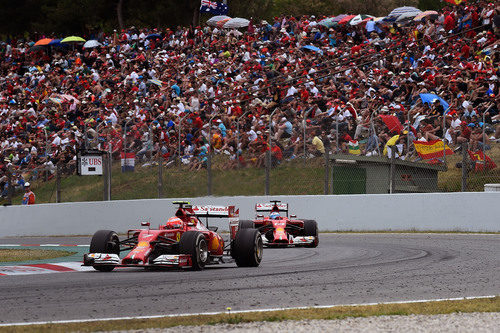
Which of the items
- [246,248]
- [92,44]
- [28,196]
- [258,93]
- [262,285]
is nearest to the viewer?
[262,285]

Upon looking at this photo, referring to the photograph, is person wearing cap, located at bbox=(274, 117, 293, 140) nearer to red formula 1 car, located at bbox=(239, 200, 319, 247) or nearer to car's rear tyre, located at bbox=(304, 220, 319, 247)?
red formula 1 car, located at bbox=(239, 200, 319, 247)

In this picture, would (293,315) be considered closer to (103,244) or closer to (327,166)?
(103,244)

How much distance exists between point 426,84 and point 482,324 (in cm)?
1578

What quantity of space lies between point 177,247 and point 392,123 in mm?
9136

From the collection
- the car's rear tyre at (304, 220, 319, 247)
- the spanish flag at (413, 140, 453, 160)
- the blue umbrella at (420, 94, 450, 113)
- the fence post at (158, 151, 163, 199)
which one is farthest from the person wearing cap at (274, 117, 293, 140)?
the car's rear tyre at (304, 220, 319, 247)

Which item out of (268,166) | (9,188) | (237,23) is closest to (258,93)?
(268,166)

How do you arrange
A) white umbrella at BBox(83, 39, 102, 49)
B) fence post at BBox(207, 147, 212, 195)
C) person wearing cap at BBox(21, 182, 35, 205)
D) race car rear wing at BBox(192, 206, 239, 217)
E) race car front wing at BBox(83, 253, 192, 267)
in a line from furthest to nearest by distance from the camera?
white umbrella at BBox(83, 39, 102, 49) < person wearing cap at BBox(21, 182, 35, 205) < fence post at BBox(207, 147, 212, 195) < race car rear wing at BBox(192, 206, 239, 217) < race car front wing at BBox(83, 253, 192, 267)

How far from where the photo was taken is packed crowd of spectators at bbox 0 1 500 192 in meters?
20.0

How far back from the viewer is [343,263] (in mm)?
12578

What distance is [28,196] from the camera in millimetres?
23703

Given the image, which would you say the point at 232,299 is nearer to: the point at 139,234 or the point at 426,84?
the point at 139,234

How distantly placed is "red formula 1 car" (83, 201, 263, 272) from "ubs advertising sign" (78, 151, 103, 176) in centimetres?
1022

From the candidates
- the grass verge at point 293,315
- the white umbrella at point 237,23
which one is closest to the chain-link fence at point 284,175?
the white umbrella at point 237,23

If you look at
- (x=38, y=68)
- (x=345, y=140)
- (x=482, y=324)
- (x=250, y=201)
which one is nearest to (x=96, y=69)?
(x=38, y=68)
